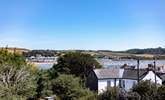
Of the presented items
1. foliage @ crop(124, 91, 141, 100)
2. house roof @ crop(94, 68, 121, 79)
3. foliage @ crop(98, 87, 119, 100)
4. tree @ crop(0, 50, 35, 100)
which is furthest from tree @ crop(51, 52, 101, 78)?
foliage @ crop(124, 91, 141, 100)

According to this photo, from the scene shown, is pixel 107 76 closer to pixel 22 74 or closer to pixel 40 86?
pixel 40 86

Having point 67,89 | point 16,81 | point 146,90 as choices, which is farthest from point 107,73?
point 146,90

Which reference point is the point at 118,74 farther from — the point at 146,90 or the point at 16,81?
the point at 146,90

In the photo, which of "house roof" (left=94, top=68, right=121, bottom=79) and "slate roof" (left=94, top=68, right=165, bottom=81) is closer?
"slate roof" (left=94, top=68, right=165, bottom=81)

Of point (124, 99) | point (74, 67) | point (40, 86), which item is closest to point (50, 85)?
point (40, 86)

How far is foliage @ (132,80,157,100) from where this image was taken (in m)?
25.2

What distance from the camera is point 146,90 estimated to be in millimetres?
26656

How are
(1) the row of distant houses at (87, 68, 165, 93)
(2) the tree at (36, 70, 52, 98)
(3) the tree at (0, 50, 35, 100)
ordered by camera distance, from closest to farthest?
(3) the tree at (0, 50, 35, 100)
(2) the tree at (36, 70, 52, 98)
(1) the row of distant houses at (87, 68, 165, 93)

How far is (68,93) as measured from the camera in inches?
1496

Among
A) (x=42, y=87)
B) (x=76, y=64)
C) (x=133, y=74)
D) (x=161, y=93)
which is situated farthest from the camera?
(x=76, y=64)

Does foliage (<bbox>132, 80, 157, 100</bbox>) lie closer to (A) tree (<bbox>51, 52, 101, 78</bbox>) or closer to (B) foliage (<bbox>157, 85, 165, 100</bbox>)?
(B) foliage (<bbox>157, 85, 165, 100</bbox>)

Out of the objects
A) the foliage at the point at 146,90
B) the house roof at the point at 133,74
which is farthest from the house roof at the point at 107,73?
the foliage at the point at 146,90

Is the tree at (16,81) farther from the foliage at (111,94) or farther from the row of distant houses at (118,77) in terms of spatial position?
the row of distant houses at (118,77)

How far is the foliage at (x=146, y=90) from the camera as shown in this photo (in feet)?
82.7
